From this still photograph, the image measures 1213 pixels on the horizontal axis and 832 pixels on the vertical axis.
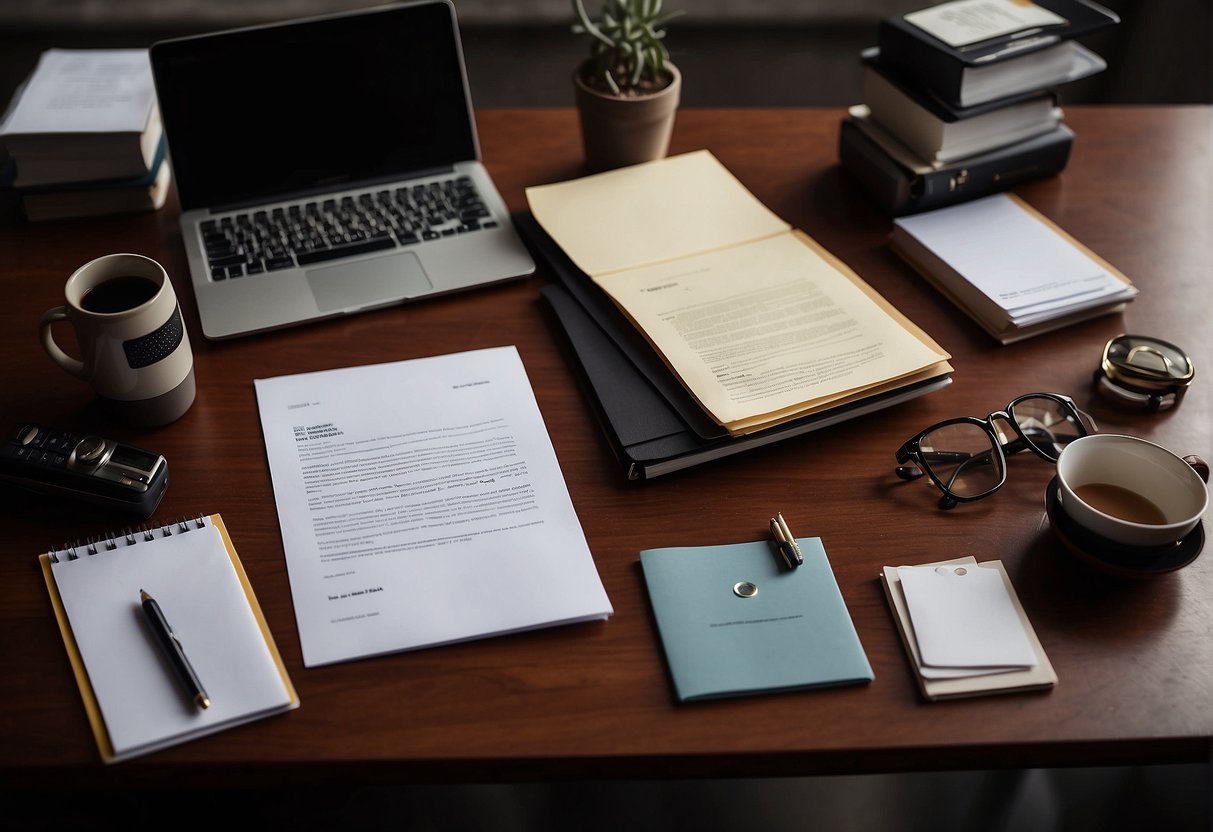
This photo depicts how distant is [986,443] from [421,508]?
519mm

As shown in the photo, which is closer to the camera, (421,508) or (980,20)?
(421,508)

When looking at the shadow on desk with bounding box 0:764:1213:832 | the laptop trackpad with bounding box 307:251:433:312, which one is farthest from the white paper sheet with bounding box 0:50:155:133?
the shadow on desk with bounding box 0:764:1213:832

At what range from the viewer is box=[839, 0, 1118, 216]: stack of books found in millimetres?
1140

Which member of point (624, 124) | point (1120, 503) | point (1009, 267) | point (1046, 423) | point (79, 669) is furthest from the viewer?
point (624, 124)

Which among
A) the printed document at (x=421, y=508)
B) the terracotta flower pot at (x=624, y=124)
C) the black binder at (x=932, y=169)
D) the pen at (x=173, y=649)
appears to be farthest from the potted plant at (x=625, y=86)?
the pen at (x=173, y=649)

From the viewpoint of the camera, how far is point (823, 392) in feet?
3.02

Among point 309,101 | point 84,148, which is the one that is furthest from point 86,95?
point 309,101

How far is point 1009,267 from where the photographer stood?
1.09 meters

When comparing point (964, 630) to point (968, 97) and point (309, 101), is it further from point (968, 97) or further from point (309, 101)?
point (309, 101)

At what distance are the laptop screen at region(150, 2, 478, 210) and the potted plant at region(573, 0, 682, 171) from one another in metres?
0.16

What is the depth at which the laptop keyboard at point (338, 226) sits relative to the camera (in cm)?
111

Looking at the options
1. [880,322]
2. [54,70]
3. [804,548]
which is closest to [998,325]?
[880,322]

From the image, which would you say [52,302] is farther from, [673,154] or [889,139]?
[889,139]

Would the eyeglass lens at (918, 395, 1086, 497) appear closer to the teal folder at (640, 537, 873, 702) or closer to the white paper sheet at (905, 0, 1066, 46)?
the teal folder at (640, 537, 873, 702)
